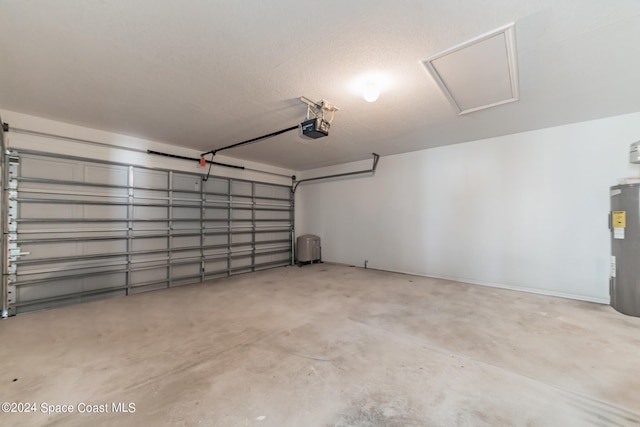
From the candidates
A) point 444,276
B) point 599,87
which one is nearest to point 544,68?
point 599,87

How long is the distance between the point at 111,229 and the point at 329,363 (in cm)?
397

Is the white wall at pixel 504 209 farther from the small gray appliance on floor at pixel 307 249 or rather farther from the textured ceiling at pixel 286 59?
the small gray appliance on floor at pixel 307 249

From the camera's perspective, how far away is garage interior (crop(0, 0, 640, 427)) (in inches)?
65.7

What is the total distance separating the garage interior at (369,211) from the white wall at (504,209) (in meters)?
0.03

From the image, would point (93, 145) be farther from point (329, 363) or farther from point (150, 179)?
point (329, 363)

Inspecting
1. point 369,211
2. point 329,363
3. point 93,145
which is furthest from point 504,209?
point 93,145

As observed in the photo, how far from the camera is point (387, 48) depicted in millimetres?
2041

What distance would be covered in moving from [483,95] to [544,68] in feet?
1.83

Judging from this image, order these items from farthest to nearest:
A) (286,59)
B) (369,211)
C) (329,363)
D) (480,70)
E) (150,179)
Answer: (369,211) → (150,179) → (480,70) → (286,59) → (329,363)

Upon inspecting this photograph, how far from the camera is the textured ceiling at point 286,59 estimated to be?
1685mm

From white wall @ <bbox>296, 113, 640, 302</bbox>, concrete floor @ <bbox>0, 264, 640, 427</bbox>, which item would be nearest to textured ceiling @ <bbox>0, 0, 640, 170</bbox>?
white wall @ <bbox>296, 113, 640, 302</bbox>

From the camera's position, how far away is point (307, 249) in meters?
6.49

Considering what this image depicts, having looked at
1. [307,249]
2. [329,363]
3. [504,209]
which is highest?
[504,209]

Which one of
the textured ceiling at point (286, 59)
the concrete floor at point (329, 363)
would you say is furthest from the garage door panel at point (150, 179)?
the concrete floor at point (329, 363)
